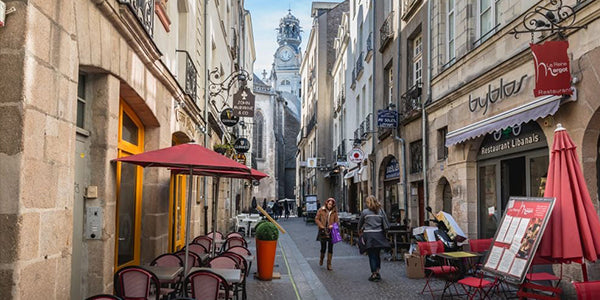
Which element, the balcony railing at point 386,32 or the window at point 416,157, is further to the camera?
the balcony railing at point 386,32

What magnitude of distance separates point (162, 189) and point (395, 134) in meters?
9.52

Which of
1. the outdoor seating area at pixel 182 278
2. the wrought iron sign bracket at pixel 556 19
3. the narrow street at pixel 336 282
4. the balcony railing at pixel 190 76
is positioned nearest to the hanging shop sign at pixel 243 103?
the balcony railing at pixel 190 76

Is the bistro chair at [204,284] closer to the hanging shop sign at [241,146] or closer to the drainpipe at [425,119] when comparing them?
the drainpipe at [425,119]

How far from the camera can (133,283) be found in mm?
5234

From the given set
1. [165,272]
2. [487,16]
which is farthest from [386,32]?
[165,272]

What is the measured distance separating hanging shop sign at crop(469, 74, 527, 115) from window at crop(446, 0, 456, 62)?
2.08 metres

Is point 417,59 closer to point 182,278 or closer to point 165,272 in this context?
point 182,278

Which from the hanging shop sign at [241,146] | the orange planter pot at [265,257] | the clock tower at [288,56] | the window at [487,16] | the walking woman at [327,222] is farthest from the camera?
the clock tower at [288,56]

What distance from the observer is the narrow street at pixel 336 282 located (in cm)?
837

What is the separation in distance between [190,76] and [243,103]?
456cm

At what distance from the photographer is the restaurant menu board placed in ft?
18.3

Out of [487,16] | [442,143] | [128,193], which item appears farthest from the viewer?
Answer: [442,143]

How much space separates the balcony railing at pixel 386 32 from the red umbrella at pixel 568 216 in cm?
1222

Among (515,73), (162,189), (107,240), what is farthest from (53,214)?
(515,73)
